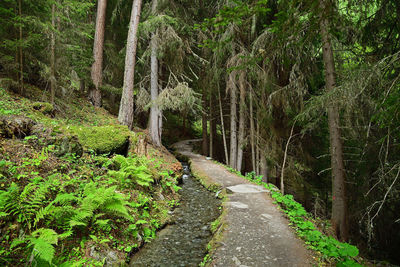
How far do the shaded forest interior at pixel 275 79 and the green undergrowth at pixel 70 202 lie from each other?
2597 millimetres

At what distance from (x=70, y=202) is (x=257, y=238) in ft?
11.4

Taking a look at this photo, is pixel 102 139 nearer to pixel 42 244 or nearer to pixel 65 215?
pixel 65 215

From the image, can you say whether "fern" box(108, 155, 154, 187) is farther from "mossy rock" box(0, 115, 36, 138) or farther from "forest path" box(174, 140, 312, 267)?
"forest path" box(174, 140, 312, 267)

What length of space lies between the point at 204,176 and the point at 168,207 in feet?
11.3

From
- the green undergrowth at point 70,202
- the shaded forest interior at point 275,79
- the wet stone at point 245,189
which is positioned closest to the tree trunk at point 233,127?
the shaded forest interior at point 275,79

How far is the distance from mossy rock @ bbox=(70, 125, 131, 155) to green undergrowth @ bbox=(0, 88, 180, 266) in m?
0.03

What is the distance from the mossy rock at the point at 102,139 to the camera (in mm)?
6133

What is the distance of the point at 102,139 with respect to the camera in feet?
21.3

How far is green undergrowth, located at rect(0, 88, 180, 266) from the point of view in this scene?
2.84 m

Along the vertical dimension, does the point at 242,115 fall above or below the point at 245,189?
above

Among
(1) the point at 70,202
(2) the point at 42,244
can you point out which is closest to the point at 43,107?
(1) the point at 70,202

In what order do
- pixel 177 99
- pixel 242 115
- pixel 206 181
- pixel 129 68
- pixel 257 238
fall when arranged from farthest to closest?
pixel 242 115 → pixel 177 99 → pixel 129 68 → pixel 206 181 → pixel 257 238

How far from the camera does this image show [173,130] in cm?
2494

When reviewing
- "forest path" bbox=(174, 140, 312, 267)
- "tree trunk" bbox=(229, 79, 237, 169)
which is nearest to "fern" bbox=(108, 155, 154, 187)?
"forest path" bbox=(174, 140, 312, 267)
